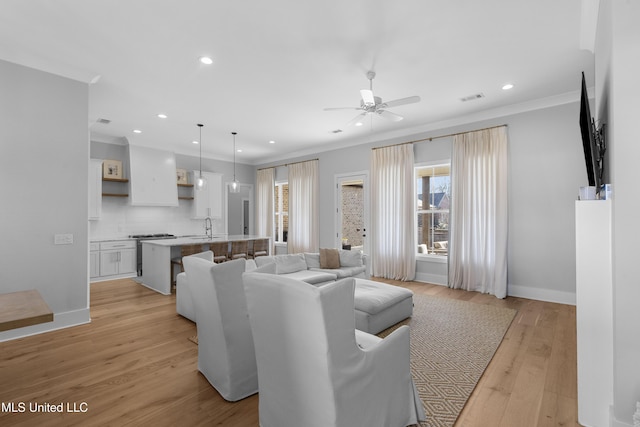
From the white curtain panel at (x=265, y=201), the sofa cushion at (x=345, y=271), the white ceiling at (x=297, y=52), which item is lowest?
the sofa cushion at (x=345, y=271)

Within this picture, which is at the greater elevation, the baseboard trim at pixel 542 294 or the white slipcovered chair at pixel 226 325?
the white slipcovered chair at pixel 226 325

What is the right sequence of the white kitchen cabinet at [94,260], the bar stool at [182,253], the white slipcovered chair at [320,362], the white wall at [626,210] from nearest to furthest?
the white slipcovered chair at [320,362] < the white wall at [626,210] < the bar stool at [182,253] < the white kitchen cabinet at [94,260]

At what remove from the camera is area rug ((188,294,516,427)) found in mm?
2153

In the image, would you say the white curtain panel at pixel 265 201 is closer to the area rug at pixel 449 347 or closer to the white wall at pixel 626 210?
the area rug at pixel 449 347

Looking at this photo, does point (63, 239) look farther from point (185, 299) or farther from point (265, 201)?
point (265, 201)

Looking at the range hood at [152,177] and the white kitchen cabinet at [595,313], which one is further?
the range hood at [152,177]

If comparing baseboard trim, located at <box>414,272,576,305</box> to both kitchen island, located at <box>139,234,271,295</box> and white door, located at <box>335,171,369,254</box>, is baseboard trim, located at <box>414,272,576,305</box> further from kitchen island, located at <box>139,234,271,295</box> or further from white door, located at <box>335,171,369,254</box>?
kitchen island, located at <box>139,234,271,295</box>

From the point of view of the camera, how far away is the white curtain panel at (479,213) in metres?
4.77

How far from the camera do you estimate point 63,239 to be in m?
3.51

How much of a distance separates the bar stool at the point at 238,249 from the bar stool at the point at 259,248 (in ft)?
1.21

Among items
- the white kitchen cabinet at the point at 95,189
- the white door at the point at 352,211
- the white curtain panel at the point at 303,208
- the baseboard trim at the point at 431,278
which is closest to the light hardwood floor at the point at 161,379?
the baseboard trim at the point at 431,278

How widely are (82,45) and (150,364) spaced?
3.14m

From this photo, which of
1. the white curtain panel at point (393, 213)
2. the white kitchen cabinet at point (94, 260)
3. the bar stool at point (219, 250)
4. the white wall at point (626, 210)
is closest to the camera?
the white wall at point (626, 210)

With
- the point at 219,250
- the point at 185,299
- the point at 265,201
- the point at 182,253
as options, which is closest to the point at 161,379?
the point at 185,299
